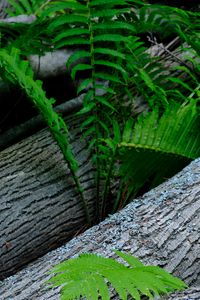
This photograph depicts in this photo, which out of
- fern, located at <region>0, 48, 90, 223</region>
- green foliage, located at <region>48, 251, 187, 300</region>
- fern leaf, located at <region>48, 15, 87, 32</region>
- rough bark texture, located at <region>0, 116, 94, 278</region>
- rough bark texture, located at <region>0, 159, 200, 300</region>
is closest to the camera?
green foliage, located at <region>48, 251, 187, 300</region>

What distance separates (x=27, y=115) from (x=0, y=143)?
15.1 inches

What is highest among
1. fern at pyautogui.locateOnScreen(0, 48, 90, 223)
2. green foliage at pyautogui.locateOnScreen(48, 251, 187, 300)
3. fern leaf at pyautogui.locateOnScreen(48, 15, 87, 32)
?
fern leaf at pyautogui.locateOnScreen(48, 15, 87, 32)

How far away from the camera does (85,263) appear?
5.83ft

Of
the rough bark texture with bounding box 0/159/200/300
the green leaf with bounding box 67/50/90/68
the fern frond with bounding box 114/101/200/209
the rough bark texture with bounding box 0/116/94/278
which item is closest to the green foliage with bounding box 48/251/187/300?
the rough bark texture with bounding box 0/159/200/300

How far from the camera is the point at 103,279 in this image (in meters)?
1.73

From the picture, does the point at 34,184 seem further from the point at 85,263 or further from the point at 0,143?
the point at 85,263

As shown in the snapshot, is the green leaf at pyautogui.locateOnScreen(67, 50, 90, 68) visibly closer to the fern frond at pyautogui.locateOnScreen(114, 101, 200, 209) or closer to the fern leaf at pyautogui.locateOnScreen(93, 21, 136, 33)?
the fern leaf at pyautogui.locateOnScreen(93, 21, 136, 33)

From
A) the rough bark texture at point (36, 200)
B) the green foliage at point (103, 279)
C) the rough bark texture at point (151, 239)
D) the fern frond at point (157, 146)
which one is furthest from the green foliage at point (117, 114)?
the green foliage at point (103, 279)

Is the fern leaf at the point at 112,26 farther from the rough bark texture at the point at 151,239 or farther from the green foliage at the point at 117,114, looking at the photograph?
the rough bark texture at the point at 151,239

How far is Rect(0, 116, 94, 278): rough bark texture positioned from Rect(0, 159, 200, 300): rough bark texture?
1.11 feet

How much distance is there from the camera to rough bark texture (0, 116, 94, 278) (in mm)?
2881

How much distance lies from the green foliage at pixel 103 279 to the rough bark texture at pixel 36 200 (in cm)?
109

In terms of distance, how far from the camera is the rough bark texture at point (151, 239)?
2107 mm

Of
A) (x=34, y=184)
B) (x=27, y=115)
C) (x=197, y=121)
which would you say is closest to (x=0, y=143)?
(x=27, y=115)
